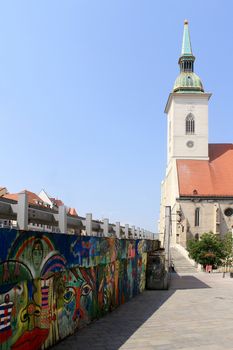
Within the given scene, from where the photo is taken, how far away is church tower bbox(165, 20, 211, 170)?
7744 cm

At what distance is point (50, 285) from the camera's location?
31.9 feet

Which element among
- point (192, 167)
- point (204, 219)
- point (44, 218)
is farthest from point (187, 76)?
point (44, 218)

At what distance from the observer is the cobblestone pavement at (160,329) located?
9.95 m

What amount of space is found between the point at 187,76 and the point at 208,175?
16.5 m

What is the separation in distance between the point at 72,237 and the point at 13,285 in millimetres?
3393

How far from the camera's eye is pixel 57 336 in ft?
32.8

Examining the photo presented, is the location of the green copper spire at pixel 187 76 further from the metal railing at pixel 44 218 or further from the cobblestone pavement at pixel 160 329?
the metal railing at pixel 44 218

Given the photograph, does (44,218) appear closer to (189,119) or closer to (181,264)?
(181,264)

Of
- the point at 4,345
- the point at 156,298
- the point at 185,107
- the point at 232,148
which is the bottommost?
the point at 156,298

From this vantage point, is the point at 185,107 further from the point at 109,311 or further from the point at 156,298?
the point at 109,311

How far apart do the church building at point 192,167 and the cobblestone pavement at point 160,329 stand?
2113 inches

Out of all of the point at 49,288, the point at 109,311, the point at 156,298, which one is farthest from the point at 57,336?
the point at 156,298

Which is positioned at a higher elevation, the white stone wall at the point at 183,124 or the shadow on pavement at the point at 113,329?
the white stone wall at the point at 183,124

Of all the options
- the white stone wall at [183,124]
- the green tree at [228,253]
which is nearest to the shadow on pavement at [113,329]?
the green tree at [228,253]
